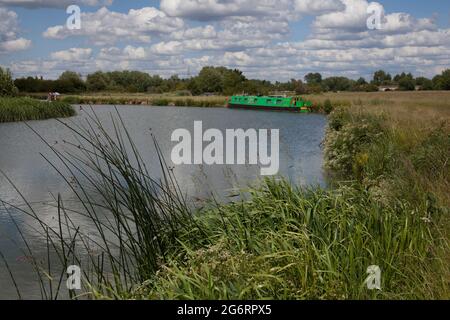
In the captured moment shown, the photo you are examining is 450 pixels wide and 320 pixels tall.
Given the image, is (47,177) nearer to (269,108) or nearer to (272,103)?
(269,108)

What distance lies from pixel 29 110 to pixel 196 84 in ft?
94.5

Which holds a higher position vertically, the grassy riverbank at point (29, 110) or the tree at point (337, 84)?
the tree at point (337, 84)

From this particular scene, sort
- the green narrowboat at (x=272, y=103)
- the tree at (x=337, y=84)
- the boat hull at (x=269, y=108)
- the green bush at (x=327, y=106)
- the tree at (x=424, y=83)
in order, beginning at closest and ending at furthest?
1. the tree at (x=424, y=83)
2. the green bush at (x=327, y=106)
3. the boat hull at (x=269, y=108)
4. the green narrowboat at (x=272, y=103)
5. the tree at (x=337, y=84)

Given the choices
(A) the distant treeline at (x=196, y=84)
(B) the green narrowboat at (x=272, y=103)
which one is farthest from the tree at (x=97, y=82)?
(B) the green narrowboat at (x=272, y=103)

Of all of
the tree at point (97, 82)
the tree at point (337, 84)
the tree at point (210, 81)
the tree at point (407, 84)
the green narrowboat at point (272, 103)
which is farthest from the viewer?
the tree at point (210, 81)

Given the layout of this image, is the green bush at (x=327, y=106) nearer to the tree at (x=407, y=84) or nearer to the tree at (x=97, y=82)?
the tree at (x=407, y=84)

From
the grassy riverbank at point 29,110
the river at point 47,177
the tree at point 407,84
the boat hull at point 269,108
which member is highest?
the tree at point 407,84

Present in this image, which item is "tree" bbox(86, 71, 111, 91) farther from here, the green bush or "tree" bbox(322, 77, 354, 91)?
the green bush

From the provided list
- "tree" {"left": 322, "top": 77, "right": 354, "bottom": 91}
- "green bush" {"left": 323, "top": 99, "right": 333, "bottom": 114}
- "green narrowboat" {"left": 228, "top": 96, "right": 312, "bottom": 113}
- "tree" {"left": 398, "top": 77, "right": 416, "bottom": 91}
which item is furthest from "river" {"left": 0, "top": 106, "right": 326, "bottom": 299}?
"tree" {"left": 322, "top": 77, "right": 354, "bottom": 91}

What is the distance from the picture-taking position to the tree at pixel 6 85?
124 ft

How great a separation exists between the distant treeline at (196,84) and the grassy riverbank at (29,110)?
39.3 ft

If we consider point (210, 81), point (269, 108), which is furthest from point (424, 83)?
point (210, 81)

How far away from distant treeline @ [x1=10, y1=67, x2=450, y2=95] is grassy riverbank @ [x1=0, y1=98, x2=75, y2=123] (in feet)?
39.3

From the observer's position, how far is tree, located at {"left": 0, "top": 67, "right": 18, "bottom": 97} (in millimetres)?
37656
